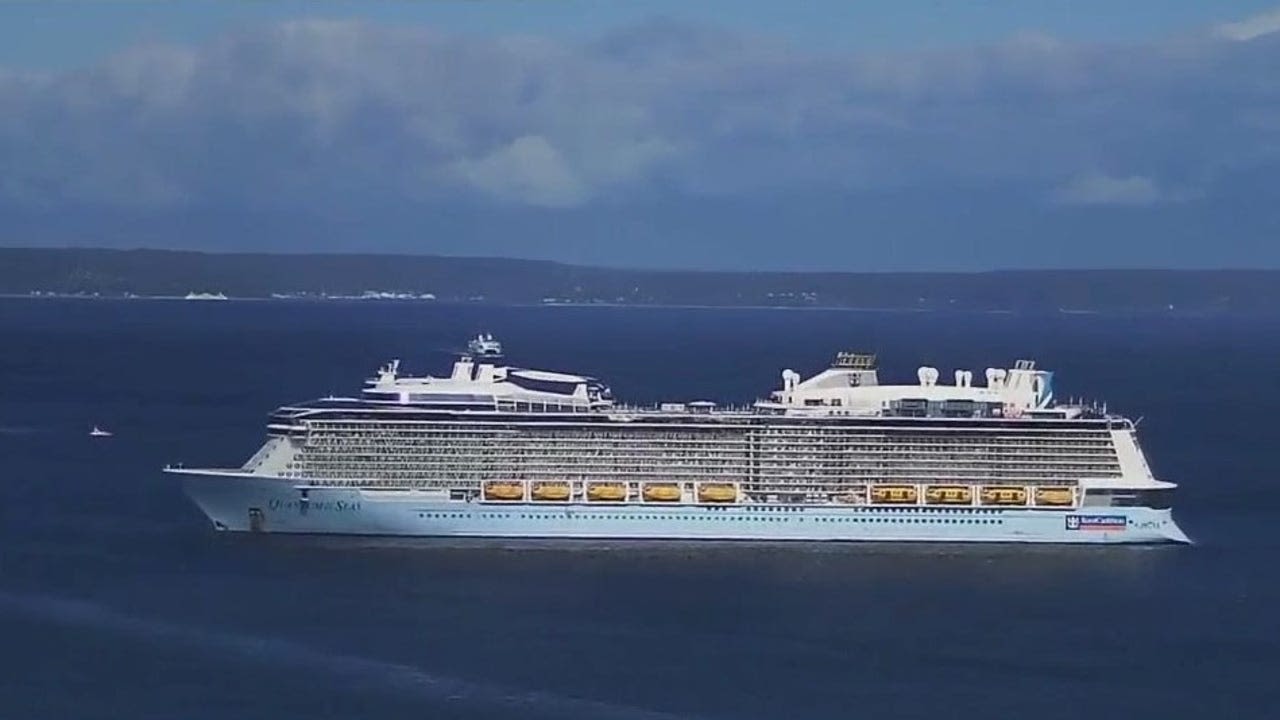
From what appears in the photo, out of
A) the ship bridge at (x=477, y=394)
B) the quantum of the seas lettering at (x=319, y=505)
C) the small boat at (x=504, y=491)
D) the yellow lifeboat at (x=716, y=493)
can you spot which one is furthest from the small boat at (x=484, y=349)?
the yellow lifeboat at (x=716, y=493)

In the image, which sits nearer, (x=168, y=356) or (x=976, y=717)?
(x=976, y=717)

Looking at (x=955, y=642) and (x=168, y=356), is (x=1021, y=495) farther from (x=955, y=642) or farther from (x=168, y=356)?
(x=168, y=356)

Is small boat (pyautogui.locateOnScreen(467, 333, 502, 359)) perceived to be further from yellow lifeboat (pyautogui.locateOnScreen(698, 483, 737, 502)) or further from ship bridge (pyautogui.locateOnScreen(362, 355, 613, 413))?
yellow lifeboat (pyautogui.locateOnScreen(698, 483, 737, 502))

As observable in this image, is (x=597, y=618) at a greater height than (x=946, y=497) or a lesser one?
lesser

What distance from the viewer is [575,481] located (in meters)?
40.8

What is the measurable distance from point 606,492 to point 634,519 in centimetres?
64

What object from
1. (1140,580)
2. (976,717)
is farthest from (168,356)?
(976,717)

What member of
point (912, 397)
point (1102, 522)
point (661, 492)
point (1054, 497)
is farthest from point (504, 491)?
point (1102, 522)

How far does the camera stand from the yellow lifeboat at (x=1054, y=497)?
4103 cm

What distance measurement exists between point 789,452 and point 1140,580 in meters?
6.05

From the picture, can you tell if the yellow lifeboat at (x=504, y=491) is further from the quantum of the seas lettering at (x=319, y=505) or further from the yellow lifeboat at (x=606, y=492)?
the quantum of the seas lettering at (x=319, y=505)

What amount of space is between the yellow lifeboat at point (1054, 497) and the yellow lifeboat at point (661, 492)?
223 inches

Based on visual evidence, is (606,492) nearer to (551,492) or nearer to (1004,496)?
(551,492)

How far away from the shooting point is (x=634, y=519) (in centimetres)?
4050
